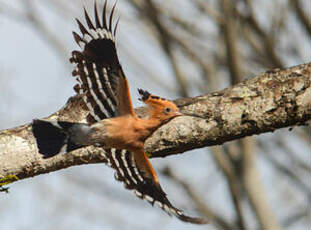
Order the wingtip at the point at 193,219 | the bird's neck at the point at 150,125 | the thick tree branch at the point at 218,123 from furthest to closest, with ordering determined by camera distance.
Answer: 1. the thick tree branch at the point at 218,123
2. the wingtip at the point at 193,219
3. the bird's neck at the point at 150,125

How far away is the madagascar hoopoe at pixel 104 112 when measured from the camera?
307 centimetres

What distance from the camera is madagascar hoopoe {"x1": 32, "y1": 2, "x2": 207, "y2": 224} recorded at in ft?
10.1

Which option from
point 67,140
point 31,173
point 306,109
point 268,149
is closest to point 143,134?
point 67,140

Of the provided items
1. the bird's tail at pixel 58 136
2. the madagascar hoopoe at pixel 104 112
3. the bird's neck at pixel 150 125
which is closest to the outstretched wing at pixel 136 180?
the madagascar hoopoe at pixel 104 112

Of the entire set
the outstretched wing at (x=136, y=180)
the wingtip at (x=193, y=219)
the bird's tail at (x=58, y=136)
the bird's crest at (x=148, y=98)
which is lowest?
the wingtip at (x=193, y=219)

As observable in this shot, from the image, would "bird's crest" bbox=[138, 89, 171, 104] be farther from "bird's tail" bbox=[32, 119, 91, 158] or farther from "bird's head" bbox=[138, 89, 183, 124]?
"bird's tail" bbox=[32, 119, 91, 158]

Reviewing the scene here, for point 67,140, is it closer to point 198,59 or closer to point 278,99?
point 278,99

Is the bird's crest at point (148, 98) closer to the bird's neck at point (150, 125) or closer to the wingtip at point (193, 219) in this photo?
the bird's neck at point (150, 125)

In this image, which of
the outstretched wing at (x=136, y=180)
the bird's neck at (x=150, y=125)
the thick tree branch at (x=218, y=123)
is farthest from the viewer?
the outstretched wing at (x=136, y=180)

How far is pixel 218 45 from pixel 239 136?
3793 mm

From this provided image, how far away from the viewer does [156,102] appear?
306 centimetres

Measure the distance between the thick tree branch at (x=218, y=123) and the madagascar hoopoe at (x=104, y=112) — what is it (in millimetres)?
128

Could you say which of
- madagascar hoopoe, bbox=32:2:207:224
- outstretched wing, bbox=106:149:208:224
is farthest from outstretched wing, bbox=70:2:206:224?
outstretched wing, bbox=106:149:208:224

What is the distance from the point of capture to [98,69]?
322cm
